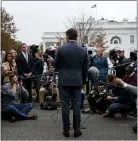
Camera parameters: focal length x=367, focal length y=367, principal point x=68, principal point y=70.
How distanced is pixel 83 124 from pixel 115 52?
3.93 m

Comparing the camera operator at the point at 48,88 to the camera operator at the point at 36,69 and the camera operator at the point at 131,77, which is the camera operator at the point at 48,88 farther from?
the camera operator at the point at 131,77

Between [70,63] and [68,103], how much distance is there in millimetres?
722

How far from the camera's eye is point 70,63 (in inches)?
257

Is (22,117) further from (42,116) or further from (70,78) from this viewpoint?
(70,78)

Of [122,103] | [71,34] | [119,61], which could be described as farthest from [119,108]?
[119,61]

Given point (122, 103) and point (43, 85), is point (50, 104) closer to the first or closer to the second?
point (43, 85)

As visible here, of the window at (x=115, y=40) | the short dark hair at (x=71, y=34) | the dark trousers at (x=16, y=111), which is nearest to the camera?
the short dark hair at (x=71, y=34)

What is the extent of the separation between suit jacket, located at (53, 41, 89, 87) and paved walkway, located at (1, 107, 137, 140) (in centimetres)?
95

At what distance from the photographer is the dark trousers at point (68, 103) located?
6488 millimetres

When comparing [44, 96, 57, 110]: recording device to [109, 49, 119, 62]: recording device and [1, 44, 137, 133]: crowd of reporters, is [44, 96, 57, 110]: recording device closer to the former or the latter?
[1, 44, 137, 133]: crowd of reporters

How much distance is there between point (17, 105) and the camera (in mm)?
8133

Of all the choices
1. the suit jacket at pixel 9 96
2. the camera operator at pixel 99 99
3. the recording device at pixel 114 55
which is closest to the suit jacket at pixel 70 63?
the suit jacket at pixel 9 96

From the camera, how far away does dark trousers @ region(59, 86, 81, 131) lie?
649 centimetres

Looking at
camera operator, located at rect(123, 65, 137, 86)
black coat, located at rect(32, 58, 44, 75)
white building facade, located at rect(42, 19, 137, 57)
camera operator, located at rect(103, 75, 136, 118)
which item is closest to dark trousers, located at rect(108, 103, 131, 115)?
camera operator, located at rect(103, 75, 136, 118)
